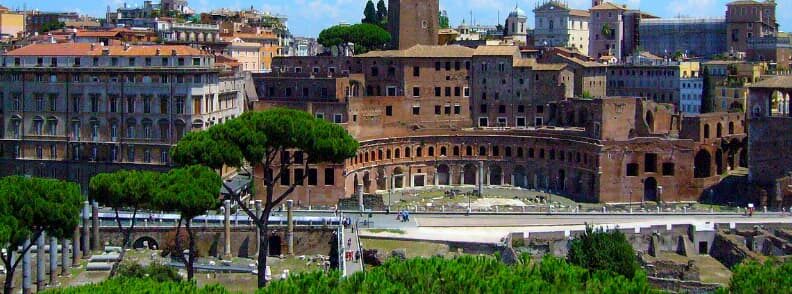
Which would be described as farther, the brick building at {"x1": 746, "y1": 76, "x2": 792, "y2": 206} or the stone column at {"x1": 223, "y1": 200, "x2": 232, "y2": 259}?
the brick building at {"x1": 746, "y1": 76, "x2": 792, "y2": 206}

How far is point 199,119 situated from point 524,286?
3406 cm

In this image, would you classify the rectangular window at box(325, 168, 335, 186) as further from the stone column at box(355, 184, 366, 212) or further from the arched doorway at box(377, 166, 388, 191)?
the arched doorway at box(377, 166, 388, 191)

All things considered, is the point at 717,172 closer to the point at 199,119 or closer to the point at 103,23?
the point at 199,119

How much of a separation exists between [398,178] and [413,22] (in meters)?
15.3

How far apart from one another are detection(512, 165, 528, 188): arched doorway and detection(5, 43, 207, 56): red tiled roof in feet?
66.3

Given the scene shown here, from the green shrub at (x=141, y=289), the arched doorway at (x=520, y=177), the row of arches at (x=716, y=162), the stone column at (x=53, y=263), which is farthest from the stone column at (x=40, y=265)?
the row of arches at (x=716, y=162)

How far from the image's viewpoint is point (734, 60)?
282 ft

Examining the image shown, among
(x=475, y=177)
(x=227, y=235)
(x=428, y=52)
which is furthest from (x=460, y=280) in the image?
(x=428, y=52)

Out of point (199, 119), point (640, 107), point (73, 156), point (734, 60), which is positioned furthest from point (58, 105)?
point (734, 60)

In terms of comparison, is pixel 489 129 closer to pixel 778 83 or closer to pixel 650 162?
pixel 650 162

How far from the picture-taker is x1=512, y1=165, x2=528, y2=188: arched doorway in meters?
Result: 67.2

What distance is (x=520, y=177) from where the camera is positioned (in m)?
67.3

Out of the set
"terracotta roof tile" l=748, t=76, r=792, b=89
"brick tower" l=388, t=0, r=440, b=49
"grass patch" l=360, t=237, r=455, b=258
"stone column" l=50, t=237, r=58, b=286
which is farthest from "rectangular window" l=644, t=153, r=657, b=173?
"stone column" l=50, t=237, r=58, b=286

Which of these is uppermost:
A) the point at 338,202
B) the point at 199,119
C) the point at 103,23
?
the point at 103,23
